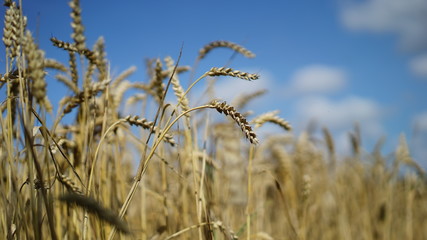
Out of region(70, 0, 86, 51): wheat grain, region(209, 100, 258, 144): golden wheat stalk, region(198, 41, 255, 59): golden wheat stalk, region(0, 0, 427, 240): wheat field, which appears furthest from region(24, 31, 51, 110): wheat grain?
region(198, 41, 255, 59): golden wheat stalk

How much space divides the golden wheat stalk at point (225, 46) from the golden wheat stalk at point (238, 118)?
54 cm

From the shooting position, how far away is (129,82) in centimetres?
203

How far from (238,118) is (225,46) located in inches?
27.7

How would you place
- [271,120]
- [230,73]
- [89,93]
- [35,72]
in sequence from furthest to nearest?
1. [271,120]
2. [89,93]
3. [230,73]
4. [35,72]

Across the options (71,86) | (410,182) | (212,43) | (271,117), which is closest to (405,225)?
(410,182)

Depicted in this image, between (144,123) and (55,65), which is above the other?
(55,65)

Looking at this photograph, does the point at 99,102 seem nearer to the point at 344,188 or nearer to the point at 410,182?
the point at 344,188

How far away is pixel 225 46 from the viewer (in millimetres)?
Result: 1410

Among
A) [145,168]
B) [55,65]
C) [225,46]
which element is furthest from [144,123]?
[55,65]

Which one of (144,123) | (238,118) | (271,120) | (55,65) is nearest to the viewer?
(238,118)

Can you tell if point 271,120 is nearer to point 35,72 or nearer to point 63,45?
point 63,45

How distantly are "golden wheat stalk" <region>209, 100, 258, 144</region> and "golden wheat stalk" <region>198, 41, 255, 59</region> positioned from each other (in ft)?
1.77

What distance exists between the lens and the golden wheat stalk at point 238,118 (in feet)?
2.41

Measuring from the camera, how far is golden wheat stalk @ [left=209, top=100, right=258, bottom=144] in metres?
0.74
